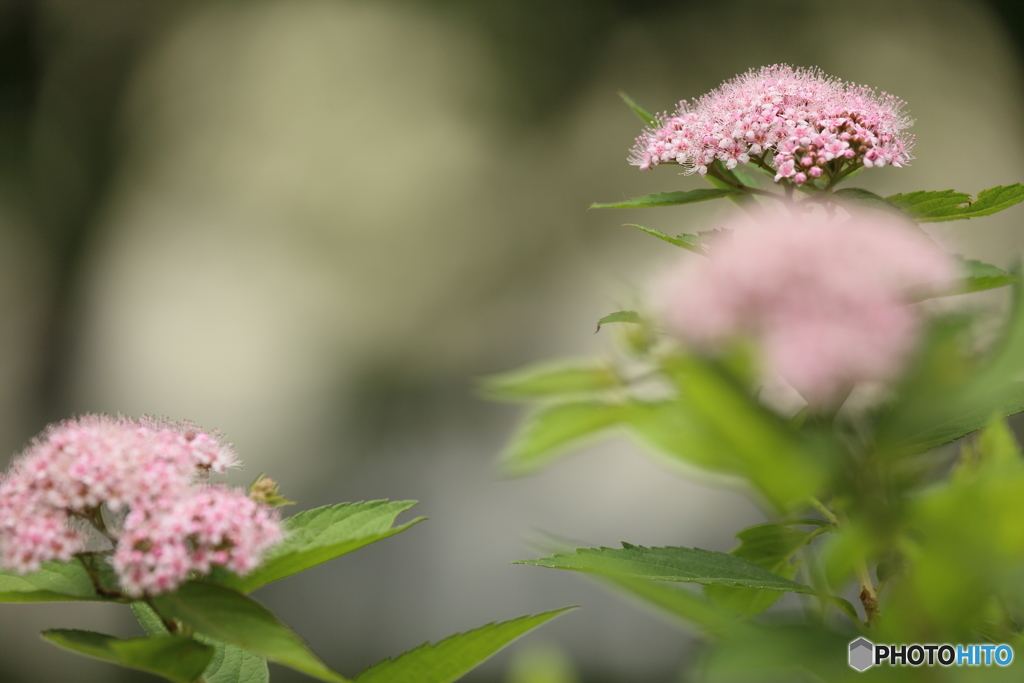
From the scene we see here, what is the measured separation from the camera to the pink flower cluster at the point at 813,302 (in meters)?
0.23

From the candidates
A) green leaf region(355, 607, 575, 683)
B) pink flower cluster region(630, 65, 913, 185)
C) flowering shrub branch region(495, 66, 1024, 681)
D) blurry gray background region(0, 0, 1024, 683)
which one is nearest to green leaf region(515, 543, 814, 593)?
green leaf region(355, 607, 575, 683)

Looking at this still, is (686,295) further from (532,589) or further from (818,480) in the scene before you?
(532,589)

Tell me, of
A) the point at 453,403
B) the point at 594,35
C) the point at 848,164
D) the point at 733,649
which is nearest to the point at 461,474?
the point at 453,403

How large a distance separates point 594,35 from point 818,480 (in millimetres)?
2306

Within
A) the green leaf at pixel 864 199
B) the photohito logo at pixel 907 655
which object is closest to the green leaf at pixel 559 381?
the photohito logo at pixel 907 655

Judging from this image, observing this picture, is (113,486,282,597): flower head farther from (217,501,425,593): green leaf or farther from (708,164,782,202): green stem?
(708,164,782,202): green stem

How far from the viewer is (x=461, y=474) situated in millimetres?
2256

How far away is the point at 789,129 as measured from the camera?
56 centimetres

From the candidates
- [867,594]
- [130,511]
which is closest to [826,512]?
[867,594]

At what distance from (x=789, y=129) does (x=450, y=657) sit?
15.5 inches

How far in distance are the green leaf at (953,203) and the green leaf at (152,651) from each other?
0.47 m

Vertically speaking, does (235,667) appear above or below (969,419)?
below

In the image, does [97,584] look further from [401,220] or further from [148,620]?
[401,220]

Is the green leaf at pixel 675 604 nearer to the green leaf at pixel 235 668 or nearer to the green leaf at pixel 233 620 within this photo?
the green leaf at pixel 233 620
